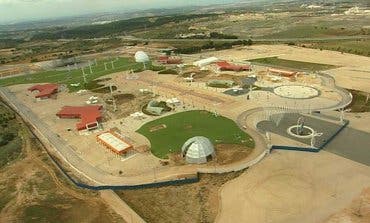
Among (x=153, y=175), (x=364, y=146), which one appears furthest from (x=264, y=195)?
(x=364, y=146)

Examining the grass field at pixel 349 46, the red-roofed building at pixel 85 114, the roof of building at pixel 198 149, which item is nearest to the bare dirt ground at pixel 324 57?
the grass field at pixel 349 46

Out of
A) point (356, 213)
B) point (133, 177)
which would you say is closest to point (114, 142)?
point (133, 177)

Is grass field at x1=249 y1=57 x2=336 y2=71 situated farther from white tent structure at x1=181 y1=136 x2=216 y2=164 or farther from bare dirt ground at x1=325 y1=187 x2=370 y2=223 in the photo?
bare dirt ground at x1=325 y1=187 x2=370 y2=223

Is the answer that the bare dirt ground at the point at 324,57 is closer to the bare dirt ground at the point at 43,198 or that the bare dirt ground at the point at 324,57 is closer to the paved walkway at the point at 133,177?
the paved walkway at the point at 133,177

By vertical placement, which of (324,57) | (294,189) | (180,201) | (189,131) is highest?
(324,57)

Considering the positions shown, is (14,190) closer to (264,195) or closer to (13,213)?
(13,213)

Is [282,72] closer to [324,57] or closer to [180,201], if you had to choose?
[324,57]
